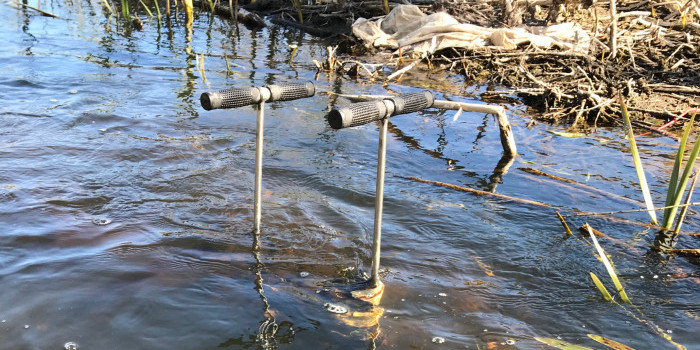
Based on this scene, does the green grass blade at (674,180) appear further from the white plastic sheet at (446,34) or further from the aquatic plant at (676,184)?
the white plastic sheet at (446,34)

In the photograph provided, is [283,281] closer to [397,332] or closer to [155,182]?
[397,332]

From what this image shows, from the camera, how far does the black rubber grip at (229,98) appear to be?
115 inches

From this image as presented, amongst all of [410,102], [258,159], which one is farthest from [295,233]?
[410,102]

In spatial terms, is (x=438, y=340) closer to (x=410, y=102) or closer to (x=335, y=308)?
(x=335, y=308)

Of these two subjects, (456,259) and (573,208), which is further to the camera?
(573,208)

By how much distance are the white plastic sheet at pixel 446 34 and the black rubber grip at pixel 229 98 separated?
6.03 metres

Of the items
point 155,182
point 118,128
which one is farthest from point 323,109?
point 155,182

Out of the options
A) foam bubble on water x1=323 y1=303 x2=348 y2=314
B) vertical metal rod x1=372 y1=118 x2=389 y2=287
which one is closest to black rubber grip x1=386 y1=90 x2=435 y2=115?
vertical metal rod x1=372 y1=118 x2=389 y2=287

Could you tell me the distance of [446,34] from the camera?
9180 millimetres

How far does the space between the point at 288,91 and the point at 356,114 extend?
0.84 meters

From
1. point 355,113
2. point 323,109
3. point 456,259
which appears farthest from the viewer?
point 323,109

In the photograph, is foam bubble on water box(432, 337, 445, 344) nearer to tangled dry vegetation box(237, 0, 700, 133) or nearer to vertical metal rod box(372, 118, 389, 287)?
vertical metal rod box(372, 118, 389, 287)

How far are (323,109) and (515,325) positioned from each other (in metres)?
4.52

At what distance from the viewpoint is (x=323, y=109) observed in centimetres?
719
